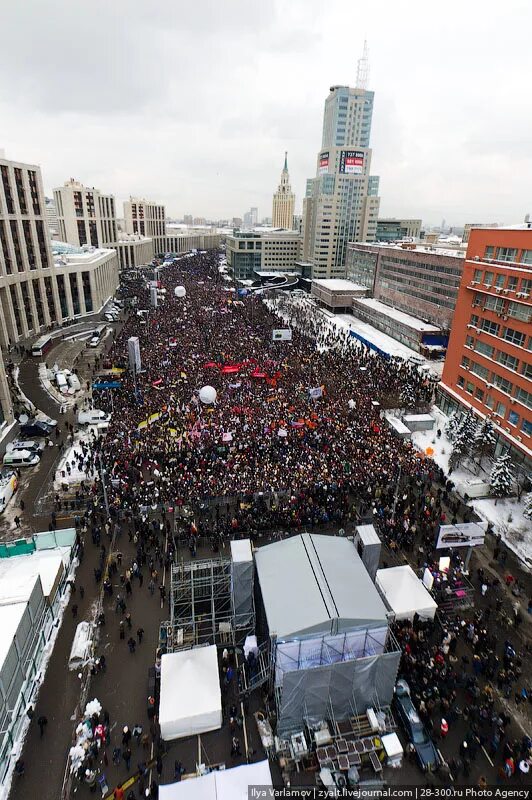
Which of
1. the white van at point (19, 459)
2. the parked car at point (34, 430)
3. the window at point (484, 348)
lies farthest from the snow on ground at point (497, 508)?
the parked car at point (34, 430)

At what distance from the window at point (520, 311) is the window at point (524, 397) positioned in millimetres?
4328

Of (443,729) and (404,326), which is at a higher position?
(404,326)

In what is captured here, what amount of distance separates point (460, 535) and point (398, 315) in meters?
45.1

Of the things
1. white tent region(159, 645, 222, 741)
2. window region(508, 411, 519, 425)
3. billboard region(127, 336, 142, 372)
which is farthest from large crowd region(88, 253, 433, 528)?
white tent region(159, 645, 222, 741)

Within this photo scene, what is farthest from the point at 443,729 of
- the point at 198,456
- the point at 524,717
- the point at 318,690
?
the point at 198,456

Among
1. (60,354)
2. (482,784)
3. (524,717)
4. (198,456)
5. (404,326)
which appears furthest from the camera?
(404,326)

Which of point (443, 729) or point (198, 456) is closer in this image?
point (443, 729)

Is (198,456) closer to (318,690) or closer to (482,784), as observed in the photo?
(318,690)

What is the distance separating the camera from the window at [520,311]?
25.2 meters

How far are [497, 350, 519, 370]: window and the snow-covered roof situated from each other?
22.8 metres

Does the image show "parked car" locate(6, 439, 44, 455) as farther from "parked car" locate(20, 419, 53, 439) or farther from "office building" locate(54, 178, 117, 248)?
"office building" locate(54, 178, 117, 248)

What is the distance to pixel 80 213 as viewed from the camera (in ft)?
310

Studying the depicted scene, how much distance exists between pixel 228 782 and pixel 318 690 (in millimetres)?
3331

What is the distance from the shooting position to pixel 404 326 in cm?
5406
